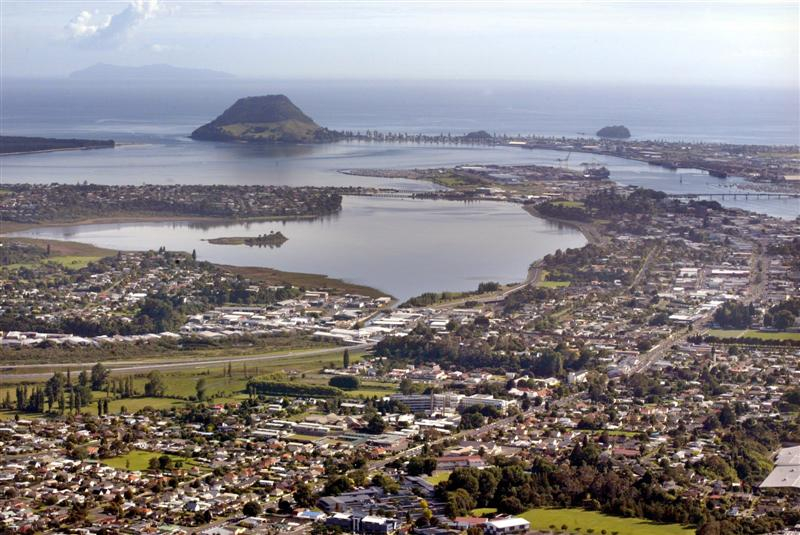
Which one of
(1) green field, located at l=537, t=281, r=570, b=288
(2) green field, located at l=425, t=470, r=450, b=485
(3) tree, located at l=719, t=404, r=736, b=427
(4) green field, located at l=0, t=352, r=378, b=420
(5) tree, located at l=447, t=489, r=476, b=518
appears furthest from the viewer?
(1) green field, located at l=537, t=281, r=570, b=288

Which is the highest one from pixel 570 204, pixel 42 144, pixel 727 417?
pixel 42 144

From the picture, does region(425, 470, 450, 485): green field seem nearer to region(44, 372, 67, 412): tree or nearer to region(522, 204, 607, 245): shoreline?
region(44, 372, 67, 412): tree

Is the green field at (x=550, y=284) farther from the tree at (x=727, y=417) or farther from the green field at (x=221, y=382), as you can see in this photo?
the tree at (x=727, y=417)

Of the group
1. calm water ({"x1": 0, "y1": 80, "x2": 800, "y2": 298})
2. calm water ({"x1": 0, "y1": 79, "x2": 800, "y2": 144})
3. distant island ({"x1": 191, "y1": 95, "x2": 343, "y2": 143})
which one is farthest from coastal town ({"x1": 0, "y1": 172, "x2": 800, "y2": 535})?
calm water ({"x1": 0, "y1": 79, "x2": 800, "y2": 144})

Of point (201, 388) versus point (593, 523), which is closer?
point (593, 523)

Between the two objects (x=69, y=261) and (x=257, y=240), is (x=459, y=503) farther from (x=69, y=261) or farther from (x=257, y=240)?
(x=257, y=240)

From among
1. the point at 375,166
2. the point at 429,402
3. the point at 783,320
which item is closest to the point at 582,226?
the point at 783,320

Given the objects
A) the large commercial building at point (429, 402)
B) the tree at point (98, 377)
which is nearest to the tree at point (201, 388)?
the tree at point (98, 377)
